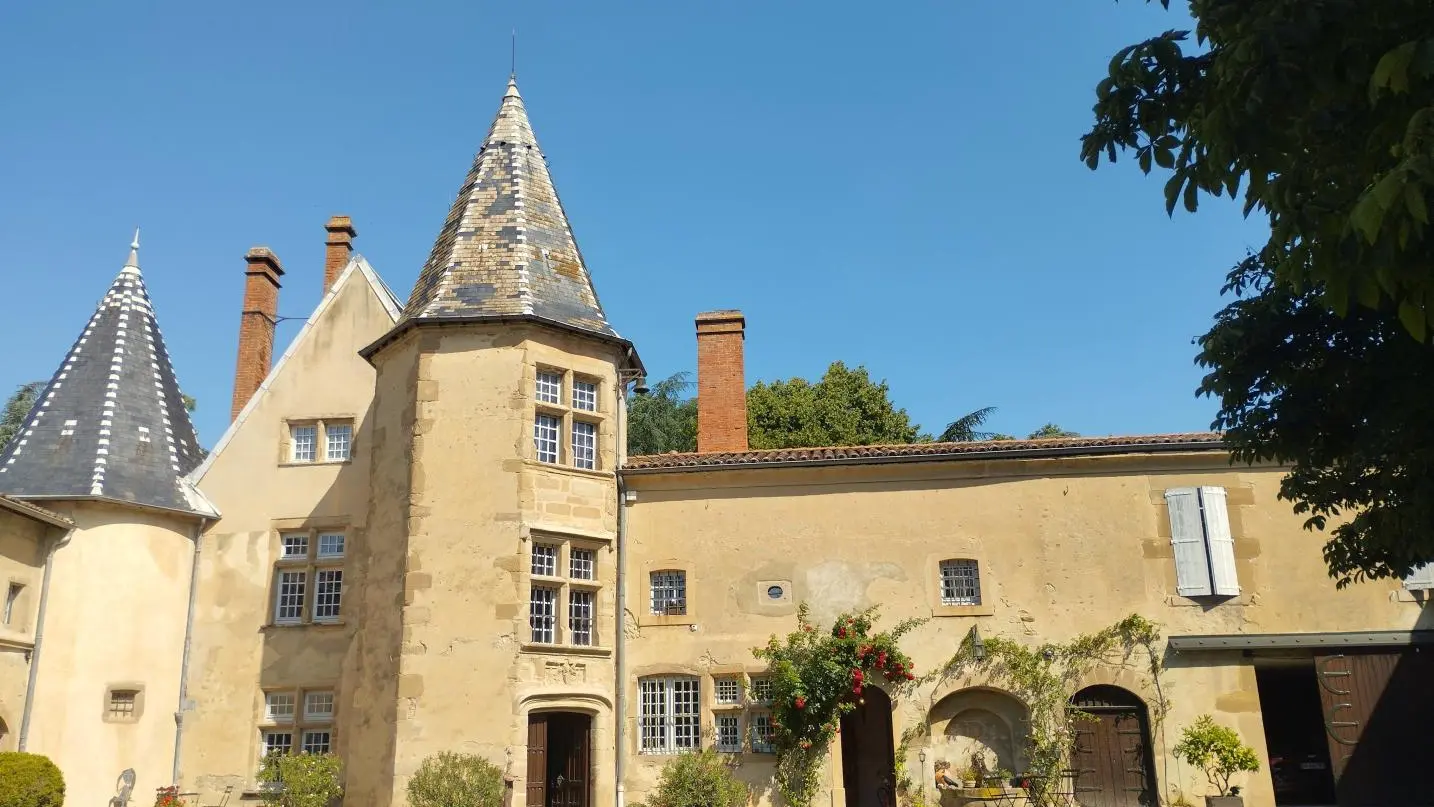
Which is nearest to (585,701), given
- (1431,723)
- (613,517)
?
(613,517)

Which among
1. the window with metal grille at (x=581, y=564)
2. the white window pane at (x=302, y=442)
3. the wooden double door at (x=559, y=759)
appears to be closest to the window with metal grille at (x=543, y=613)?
the window with metal grille at (x=581, y=564)

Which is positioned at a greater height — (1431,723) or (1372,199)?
(1372,199)

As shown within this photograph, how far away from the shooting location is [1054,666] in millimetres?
15922

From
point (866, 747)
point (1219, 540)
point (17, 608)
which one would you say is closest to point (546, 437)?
point (17, 608)

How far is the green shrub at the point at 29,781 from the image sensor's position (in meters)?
13.6

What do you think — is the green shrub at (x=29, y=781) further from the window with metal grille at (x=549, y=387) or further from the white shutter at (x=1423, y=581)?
the white shutter at (x=1423, y=581)

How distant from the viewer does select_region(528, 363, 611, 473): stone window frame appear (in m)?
16.2

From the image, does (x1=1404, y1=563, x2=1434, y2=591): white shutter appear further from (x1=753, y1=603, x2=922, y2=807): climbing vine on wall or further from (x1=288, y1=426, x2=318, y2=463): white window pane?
(x1=288, y1=426, x2=318, y2=463): white window pane

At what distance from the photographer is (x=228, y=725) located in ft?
55.9

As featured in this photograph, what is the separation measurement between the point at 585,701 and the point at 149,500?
25.4ft

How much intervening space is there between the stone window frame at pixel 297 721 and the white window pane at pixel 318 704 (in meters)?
0.02

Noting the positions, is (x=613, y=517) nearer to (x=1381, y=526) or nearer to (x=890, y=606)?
(x=890, y=606)

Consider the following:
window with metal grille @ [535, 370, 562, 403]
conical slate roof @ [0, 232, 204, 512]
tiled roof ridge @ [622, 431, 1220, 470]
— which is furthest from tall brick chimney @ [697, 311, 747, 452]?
conical slate roof @ [0, 232, 204, 512]

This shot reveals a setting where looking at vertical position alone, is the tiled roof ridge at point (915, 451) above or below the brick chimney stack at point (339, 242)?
below
